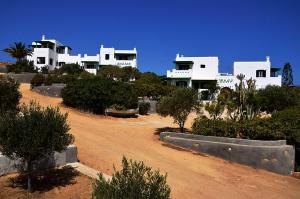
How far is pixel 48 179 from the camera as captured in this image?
10141 millimetres

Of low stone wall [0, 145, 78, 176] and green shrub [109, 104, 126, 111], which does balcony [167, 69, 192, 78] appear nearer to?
green shrub [109, 104, 126, 111]

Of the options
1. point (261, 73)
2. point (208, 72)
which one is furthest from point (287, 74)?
point (208, 72)

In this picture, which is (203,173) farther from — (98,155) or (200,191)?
(98,155)

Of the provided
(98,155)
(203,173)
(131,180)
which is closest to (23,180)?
(98,155)

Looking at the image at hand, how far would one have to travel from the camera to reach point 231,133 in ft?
57.6

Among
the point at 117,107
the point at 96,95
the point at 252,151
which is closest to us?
the point at 252,151

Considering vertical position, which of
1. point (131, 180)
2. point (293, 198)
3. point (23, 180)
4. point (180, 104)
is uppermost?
point (180, 104)

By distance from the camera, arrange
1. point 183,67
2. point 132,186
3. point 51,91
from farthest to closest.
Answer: point 183,67
point 51,91
point 132,186

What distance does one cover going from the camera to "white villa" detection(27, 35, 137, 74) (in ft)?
210

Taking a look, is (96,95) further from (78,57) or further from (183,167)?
(78,57)

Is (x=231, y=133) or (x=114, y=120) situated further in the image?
(x=114, y=120)

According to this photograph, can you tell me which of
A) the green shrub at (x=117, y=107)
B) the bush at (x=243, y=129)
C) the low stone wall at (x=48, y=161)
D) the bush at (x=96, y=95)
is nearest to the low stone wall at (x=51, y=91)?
A: the bush at (x=96, y=95)

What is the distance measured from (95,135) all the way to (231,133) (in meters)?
6.76

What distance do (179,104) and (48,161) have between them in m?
10.1
